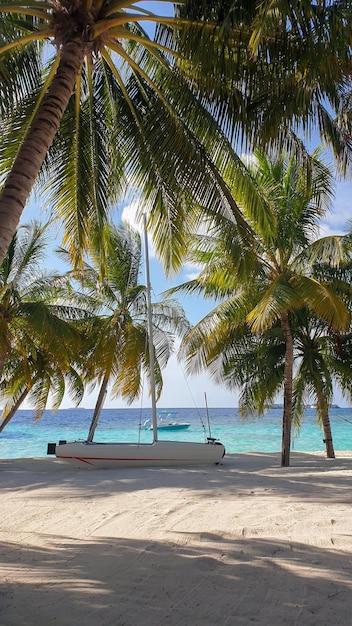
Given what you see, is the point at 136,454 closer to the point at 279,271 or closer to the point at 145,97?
the point at 279,271

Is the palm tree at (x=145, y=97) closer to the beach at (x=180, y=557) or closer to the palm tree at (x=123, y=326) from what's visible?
the beach at (x=180, y=557)

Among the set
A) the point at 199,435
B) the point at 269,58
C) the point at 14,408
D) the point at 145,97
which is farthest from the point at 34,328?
the point at 199,435

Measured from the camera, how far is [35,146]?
208 inches

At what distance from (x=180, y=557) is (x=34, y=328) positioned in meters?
11.9

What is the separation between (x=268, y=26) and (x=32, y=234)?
14847 millimetres

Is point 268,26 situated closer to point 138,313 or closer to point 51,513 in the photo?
point 51,513

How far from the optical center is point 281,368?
1683cm

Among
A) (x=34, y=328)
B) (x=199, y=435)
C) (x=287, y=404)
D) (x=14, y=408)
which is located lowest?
(x=199, y=435)

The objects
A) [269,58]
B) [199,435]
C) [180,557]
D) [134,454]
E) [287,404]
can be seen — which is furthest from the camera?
[199,435]

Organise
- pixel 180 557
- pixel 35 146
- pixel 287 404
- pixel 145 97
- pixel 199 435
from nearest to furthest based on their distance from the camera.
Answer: pixel 180 557
pixel 35 146
pixel 145 97
pixel 287 404
pixel 199 435

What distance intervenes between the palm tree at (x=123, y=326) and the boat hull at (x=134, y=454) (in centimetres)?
333

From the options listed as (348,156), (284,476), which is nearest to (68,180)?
(348,156)

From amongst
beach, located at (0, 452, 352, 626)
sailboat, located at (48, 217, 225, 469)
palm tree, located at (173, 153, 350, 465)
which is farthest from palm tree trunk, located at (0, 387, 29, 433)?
beach, located at (0, 452, 352, 626)

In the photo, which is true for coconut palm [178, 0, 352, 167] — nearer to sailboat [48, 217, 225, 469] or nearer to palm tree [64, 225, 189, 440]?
sailboat [48, 217, 225, 469]
